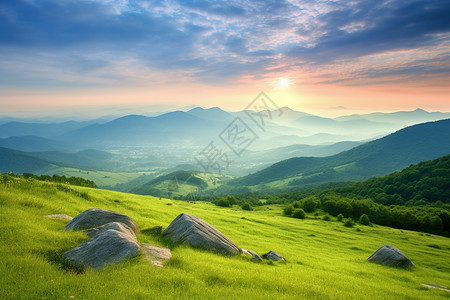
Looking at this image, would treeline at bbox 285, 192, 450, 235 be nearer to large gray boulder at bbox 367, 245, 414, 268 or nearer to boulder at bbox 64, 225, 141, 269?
large gray boulder at bbox 367, 245, 414, 268

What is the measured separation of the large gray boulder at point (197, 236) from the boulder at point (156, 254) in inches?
106

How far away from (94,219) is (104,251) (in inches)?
225

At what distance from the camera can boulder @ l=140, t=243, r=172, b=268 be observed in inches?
437

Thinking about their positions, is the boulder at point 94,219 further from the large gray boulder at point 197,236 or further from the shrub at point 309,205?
the shrub at point 309,205

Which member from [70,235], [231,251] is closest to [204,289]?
[231,251]

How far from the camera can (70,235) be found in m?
12.2

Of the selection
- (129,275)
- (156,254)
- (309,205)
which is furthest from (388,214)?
(129,275)

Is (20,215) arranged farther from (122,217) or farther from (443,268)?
(443,268)

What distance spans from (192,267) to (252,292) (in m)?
3.27

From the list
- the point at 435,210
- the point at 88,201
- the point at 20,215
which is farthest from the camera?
the point at 435,210

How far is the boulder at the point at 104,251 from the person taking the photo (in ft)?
32.9

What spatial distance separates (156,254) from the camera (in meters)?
12.0

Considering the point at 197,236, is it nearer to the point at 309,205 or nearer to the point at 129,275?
the point at 129,275

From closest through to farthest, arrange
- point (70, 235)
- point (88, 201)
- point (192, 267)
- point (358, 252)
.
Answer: point (192, 267) → point (70, 235) → point (88, 201) → point (358, 252)
